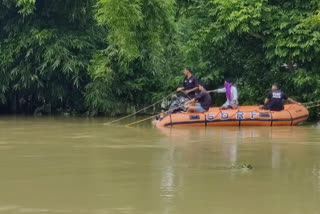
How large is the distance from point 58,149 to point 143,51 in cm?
999

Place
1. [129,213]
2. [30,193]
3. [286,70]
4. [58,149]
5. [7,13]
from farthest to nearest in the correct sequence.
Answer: [7,13] → [286,70] → [58,149] → [30,193] → [129,213]

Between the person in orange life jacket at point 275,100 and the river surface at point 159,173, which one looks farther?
the person in orange life jacket at point 275,100

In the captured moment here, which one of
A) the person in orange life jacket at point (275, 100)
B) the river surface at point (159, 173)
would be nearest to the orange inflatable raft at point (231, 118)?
the person in orange life jacket at point (275, 100)

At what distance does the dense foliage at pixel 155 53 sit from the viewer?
1966 centimetres

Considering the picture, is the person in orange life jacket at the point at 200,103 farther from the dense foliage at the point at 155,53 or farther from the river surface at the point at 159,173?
the river surface at the point at 159,173

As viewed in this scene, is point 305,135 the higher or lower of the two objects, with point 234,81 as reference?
lower

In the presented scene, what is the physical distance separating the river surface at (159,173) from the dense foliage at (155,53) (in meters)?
4.70

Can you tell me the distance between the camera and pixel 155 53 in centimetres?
2139

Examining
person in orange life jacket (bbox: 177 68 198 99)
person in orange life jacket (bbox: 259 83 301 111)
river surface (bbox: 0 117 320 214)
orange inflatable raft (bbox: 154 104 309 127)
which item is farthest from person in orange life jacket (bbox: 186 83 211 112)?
river surface (bbox: 0 117 320 214)

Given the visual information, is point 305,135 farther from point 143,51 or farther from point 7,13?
point 7,13

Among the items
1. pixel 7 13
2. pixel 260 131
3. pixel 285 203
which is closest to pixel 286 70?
pixel 260 131

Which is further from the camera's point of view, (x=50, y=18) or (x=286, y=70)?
(x=50, y=18)

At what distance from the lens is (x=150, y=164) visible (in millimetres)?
10461

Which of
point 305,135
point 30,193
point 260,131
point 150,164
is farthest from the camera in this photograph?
point 260,131
